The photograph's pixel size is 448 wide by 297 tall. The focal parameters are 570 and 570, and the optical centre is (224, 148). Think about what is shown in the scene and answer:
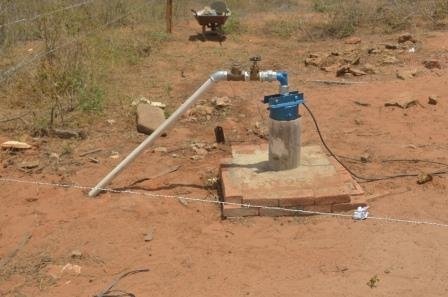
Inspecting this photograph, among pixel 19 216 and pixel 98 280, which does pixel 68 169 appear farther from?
pixel 98 280

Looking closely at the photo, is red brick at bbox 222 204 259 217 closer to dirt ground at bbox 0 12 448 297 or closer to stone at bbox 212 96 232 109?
dirt ground at bbox 0 12 448 297

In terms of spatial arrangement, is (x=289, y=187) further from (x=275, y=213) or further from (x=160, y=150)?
(x=160, y=150)

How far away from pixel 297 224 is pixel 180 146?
1.68 metres

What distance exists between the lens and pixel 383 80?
23.0 feet

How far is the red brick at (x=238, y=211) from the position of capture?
3861mm

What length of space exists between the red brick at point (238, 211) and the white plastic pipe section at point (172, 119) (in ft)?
2.40

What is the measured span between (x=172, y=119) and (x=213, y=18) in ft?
17.5

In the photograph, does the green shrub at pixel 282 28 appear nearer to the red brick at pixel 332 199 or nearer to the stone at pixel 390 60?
the stone at pixel 390 60

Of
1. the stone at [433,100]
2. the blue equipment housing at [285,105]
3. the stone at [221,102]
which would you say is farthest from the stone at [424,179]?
the stone at [221,102]

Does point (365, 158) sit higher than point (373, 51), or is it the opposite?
point (373, 51)

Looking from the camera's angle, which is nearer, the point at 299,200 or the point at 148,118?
the point at 299,200

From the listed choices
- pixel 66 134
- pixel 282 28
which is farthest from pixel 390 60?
pixel 66 134

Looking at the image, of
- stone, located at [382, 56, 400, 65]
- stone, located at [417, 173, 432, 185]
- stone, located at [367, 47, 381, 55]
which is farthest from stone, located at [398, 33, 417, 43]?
stone, located at [417, 173, 432, 185]

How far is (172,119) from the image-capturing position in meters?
4.07
